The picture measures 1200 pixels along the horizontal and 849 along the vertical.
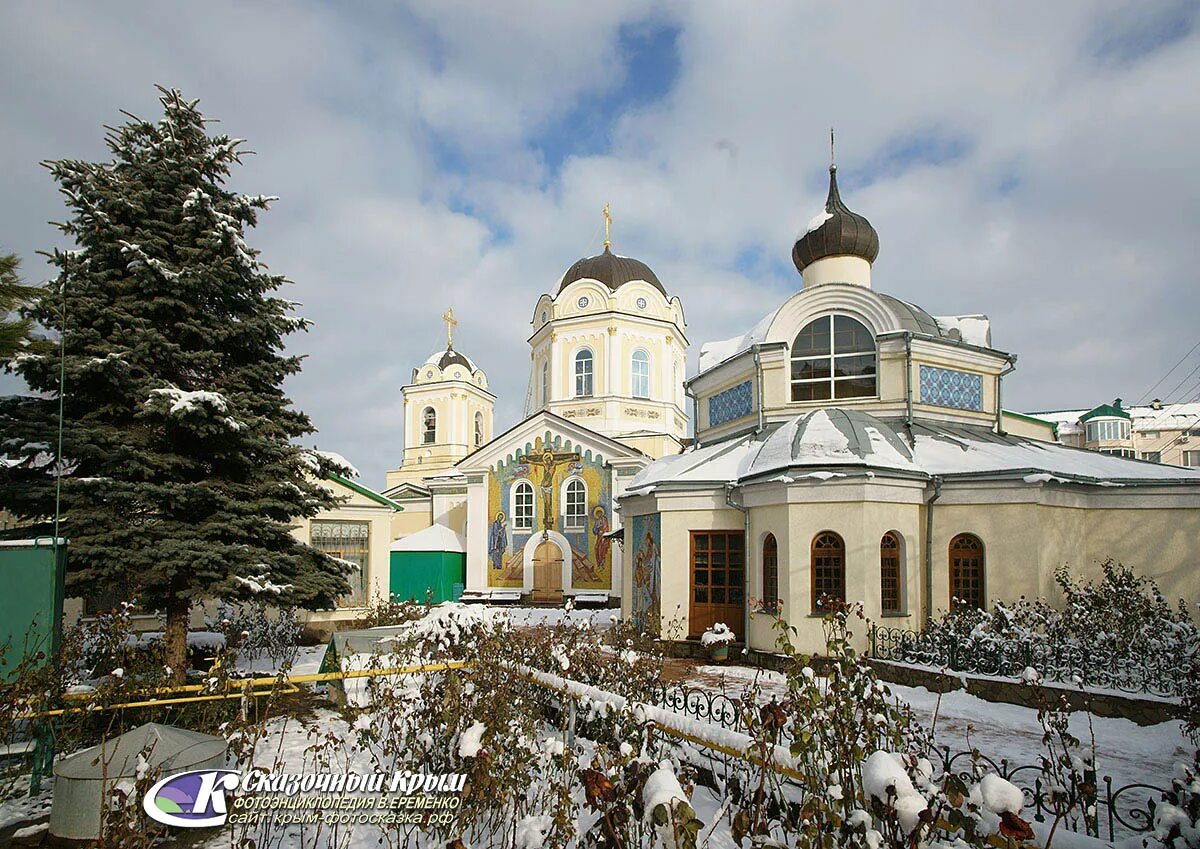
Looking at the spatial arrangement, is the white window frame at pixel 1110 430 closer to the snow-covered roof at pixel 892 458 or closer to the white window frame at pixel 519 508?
the snow-covered roof at pixel 892 458

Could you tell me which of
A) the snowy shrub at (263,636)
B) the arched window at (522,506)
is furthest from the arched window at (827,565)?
the arched window at (522,506)

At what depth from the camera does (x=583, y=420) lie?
31953 mm

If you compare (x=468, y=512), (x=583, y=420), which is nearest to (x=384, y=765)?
(x=468, y=512)

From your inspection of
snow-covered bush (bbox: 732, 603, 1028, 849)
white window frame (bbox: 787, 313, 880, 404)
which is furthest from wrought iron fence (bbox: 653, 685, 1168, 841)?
white window frame (bbox: 787, 313, 880, 404)

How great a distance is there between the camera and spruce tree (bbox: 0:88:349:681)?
9.18 metres

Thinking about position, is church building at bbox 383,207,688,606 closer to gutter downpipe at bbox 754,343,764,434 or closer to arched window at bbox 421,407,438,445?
→ arched window at bbox 421,407,438,445

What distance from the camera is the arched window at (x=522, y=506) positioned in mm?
28219

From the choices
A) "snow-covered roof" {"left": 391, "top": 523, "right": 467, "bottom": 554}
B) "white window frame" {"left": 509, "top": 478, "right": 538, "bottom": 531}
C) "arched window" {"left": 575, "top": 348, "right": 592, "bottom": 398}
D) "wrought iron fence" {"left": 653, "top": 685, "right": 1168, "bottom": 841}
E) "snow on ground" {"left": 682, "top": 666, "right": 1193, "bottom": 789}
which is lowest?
"snow on ground" {"left": 682, "top": 666, "right": 1193, "bottom": 789}

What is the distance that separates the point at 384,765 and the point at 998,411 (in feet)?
49.9

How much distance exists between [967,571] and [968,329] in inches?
261

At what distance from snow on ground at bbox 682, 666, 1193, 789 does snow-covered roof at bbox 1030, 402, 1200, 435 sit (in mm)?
45380

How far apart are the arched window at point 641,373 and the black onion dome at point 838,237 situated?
47.0 ft

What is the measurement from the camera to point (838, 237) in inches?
733

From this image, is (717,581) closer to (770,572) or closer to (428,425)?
(770,572)
